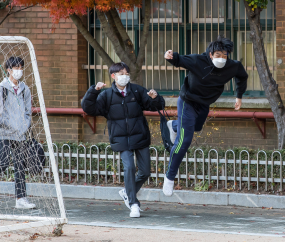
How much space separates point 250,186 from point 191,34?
4.22 m

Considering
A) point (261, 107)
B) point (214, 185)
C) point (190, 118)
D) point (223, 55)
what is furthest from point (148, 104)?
point (261, 107)

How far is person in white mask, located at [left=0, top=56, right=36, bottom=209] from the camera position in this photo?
23.2 ft

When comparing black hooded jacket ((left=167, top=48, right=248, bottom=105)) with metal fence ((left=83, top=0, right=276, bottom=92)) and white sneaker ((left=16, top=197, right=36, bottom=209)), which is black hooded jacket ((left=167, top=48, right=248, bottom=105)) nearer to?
white sneaker ((left=16, top=197, right=36, bottom=209))

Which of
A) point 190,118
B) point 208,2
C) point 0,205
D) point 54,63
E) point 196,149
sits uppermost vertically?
point 208,2

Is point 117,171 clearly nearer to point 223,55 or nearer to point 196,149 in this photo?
point 196,149

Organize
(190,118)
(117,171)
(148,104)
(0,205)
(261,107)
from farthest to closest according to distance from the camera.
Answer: (261,107) → (117,171) → (0,205) → (148,104) → (190,118)

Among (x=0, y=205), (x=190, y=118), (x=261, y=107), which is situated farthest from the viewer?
(x=261, y=107)

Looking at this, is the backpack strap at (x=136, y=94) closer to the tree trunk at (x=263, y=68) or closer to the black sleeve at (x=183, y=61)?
the black sleeve at (x=183, y=61)

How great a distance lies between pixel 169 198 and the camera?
27.3ft

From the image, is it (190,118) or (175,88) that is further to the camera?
(175,88)

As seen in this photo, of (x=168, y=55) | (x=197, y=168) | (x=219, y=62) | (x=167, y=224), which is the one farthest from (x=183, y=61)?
(x=197, y=168)

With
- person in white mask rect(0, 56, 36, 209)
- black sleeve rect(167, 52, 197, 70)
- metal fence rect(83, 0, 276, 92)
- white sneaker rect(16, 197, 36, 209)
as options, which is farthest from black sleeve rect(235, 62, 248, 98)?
metal fence rect(83, 0, 276, 92)

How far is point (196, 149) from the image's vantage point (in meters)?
8.48

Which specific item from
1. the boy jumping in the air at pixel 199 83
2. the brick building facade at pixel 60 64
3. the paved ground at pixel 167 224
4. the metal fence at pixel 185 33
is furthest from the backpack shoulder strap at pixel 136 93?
the metal fence at pixel 185 33
